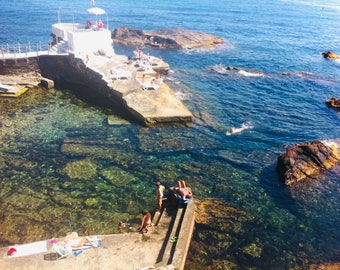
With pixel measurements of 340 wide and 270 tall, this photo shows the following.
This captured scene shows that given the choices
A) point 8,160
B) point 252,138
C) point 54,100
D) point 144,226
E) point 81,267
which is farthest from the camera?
point 54,100

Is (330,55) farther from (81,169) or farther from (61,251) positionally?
(61,251)

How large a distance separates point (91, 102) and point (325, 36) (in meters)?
71.9

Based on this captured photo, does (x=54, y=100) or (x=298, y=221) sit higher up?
(x=54, y=100)

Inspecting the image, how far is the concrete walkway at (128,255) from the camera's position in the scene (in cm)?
1313

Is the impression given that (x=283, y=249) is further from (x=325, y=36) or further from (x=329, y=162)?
(x=325, y=36)

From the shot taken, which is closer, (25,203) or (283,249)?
(283,249)

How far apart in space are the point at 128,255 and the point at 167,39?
5337 centimetres

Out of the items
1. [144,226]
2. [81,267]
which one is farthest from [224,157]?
[81,267]

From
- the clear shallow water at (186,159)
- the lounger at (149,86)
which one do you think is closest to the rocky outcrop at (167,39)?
the clear shallow water at (186,159)

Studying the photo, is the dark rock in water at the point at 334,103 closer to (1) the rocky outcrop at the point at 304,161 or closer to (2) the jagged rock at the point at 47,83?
(1) the rocky outcrop at the point at 304,161

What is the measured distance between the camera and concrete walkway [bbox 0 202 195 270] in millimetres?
13133

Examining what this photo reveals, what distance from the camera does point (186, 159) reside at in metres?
23.9

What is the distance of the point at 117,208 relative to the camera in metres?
18.7

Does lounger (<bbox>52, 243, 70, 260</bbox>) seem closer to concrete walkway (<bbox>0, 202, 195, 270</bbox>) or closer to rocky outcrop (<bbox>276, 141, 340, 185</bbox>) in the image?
concrete walkway (<bbox>0, 202, 195, 270</bbox>)
